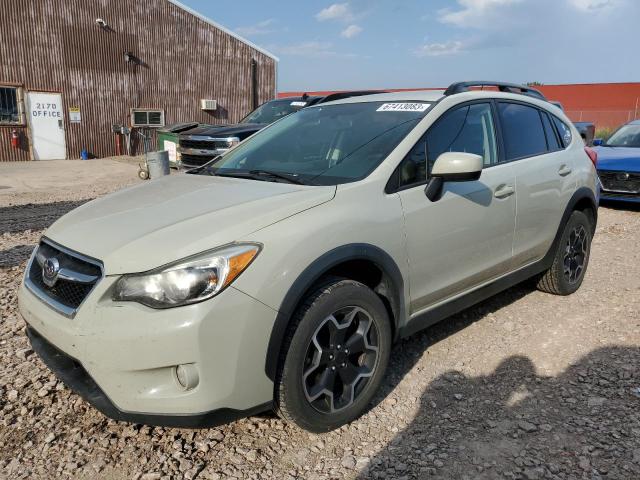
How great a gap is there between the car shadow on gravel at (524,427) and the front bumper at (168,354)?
2.56ft

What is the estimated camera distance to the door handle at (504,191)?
3420 millimetres

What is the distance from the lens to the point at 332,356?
2.53 m

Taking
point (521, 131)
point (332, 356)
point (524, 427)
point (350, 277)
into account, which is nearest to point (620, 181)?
point (521, 131)

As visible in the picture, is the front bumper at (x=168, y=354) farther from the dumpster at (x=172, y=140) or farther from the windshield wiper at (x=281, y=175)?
the dumpster at (x=172, y=140)

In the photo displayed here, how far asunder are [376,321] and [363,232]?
49 centimetres

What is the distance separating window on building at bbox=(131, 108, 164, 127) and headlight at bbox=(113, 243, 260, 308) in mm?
19039

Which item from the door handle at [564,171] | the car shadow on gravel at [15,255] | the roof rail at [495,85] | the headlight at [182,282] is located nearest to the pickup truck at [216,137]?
the car shadow on gravel at [15,255]

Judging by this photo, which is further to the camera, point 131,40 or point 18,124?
point 131,40

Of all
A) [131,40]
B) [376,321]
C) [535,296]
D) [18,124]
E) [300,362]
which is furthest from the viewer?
[131,40]

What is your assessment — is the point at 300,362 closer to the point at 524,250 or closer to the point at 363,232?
the point at 363,232

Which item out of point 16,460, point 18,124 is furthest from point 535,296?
point 18,124

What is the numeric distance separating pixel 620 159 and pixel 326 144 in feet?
23.9

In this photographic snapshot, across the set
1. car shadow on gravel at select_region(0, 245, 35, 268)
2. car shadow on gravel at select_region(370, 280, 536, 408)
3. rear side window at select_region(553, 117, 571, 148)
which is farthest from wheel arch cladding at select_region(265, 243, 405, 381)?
car shadow on gravel at select_region(0, 245, 35, 268)

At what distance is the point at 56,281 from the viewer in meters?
2.38
